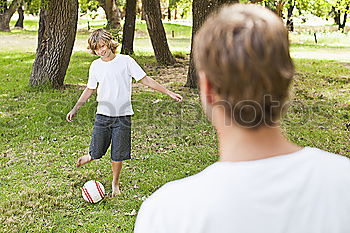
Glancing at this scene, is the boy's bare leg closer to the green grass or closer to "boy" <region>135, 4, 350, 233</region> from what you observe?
the green grass

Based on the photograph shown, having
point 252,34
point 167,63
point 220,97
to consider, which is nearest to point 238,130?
point 220,97

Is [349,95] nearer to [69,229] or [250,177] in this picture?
[69,229]

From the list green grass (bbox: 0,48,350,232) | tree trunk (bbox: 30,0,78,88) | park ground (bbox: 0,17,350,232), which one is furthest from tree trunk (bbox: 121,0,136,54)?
tree trunk (bbox: 30,0,78,88)

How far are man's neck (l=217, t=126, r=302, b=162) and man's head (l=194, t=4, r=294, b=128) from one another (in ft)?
0.08

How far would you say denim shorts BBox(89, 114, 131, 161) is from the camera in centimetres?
468

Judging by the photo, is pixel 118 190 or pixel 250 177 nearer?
pixel 250 177

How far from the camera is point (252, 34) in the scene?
1.18m

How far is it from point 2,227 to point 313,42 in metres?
25.7

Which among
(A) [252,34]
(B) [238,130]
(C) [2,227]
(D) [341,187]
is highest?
(A) [252,34]

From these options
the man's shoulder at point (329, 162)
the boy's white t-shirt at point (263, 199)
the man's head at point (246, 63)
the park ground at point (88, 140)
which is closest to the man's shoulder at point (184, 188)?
the boy's white t-shirt at point (263, 199)

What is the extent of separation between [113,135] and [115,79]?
2.05 feet

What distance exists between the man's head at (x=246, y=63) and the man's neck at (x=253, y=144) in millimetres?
25

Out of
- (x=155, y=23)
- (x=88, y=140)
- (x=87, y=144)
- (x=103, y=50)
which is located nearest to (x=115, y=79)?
(x=103, y=50)

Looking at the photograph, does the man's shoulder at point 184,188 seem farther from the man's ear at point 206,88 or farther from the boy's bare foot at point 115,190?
the boy's bare foot at point 115,190
